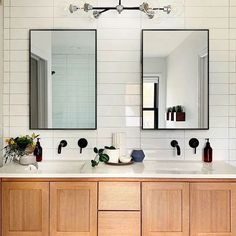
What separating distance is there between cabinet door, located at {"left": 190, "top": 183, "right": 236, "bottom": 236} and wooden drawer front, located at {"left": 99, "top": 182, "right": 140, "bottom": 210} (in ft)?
1.27

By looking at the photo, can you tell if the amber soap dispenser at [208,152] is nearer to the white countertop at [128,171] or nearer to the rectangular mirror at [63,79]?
the white countertop at [128,171]

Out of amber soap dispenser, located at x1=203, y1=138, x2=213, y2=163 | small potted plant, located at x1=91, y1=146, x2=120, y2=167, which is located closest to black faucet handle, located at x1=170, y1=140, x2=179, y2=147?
amber soap dispenser, located at x1=203, y1=138, x2=213, y2=163

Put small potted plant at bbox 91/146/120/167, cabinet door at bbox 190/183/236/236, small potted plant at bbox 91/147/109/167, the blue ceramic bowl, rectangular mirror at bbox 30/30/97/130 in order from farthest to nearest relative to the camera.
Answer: rectangular mirror at bbox 30/30/97/130 < the blue ceramic bowl < small potted plant at bbox 91/146/120/167 < small potted plant at bbox 91/147/109/167 < cabinet door at bbox 190/183/236/236

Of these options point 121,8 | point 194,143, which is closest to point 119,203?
point 194,143

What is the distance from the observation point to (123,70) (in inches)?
114

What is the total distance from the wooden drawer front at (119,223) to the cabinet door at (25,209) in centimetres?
39

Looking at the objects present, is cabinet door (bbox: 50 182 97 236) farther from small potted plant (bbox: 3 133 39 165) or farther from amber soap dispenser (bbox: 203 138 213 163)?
amber soap dispenser (bbox: 203 138 213 163)

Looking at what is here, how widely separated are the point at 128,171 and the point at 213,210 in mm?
637

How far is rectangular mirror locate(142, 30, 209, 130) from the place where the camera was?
113 inches

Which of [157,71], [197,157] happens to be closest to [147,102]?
[157,71]

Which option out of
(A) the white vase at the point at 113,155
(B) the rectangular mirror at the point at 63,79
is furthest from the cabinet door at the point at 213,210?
(B) the rectangular mirror at the point at 63,79

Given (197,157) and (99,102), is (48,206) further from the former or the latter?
(197,157)

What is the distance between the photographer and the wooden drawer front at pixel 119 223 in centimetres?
231

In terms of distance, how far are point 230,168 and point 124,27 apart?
4.74 ft
